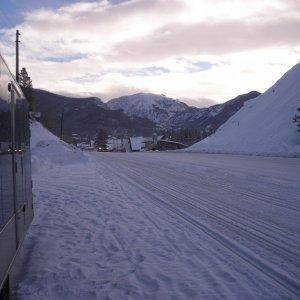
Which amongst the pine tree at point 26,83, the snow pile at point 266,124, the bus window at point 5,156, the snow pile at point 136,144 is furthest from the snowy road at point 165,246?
the snow pile at point 136,144

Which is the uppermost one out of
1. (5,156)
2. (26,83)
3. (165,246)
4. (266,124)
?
(26,83)

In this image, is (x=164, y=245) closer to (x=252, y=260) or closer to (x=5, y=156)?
(x=252, y=260)

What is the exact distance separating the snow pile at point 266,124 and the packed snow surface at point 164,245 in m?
52.8

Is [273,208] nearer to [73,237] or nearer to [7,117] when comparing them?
[73,237]

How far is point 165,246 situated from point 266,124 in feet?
257

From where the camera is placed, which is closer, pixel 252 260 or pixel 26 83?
pixel 252 260

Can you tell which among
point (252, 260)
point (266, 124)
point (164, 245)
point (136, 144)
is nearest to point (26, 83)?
point (266, 124)

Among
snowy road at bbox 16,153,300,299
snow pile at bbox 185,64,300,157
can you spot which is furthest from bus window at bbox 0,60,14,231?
snow pile at bbox 185,64,300,157

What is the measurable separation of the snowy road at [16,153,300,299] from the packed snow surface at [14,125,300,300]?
0.01 m

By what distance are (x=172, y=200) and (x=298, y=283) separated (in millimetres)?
8857

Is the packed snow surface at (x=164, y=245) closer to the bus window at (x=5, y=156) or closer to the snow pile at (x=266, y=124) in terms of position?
the bus window at (x=5, y=156)

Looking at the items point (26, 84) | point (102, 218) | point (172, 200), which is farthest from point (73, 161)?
point (26, 84)

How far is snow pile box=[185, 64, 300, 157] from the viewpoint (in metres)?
73.7

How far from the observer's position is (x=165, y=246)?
9.09 metres
